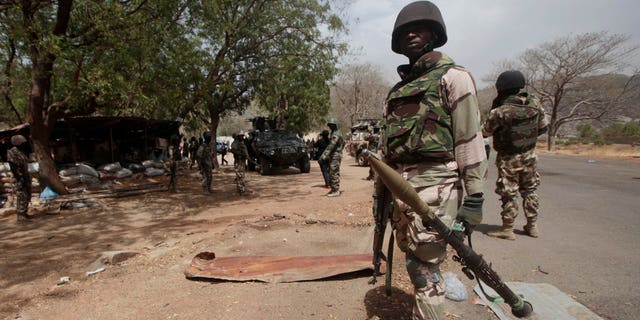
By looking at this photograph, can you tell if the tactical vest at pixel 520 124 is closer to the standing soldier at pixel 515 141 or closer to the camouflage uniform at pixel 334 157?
the standing soldier at pixel 515 141

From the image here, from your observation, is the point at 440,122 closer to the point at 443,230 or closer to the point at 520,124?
the point at 443,230

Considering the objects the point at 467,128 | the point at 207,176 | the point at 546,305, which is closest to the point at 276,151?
the point at 207,176

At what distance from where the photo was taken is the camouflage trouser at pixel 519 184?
3615mm

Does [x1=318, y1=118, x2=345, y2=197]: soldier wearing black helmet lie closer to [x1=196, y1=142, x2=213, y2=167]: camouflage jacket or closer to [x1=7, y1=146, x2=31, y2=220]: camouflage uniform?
[x1=196, y1=142, x2=213, y2=167]: camouflage jacket

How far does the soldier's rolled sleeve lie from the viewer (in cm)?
171

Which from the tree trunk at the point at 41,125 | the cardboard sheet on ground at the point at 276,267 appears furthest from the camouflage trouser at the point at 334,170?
the tree trunk at the point at 41,125

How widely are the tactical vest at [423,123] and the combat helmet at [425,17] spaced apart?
219 mm

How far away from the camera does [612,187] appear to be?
22.9 feet

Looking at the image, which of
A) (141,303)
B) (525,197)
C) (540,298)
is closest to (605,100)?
(525,197)

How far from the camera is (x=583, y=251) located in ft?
10.6

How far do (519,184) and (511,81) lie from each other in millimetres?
1139

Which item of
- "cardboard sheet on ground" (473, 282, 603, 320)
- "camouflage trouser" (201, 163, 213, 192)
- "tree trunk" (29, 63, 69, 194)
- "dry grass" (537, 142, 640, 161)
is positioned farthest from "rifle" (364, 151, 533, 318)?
"dry grass" (537, 142, 640, 161)

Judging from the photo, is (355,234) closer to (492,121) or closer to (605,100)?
(492,121)

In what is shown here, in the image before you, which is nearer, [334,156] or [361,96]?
[334,156]
